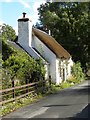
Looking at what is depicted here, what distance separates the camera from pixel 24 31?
37.6 metres

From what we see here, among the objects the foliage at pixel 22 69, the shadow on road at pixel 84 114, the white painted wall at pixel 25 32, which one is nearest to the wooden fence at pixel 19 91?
the foliage at pixel 22 69

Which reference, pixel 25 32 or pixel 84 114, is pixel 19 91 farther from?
pixel 25 32

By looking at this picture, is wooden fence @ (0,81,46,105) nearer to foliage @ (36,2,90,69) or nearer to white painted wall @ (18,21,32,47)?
white painted wall @ (18,21,32,47)

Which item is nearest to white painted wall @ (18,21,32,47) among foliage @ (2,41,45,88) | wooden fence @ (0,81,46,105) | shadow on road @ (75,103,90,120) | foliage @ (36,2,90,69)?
foliage @ (2,41,45,88)

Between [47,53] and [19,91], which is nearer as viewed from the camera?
[19,91]

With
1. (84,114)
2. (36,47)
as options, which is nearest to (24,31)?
(36,47)

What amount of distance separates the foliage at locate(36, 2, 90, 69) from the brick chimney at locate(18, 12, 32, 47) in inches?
773

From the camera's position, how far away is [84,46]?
6022 centimetres

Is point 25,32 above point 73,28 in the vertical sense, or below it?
below

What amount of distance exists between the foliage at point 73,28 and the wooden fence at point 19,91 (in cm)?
2995

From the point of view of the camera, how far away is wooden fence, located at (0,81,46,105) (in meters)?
18.8

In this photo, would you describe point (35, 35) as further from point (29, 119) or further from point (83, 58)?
point (29, 119)

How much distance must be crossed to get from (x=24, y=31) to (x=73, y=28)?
21280 millimetres

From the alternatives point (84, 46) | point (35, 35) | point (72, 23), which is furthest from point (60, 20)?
point (35, 35)
